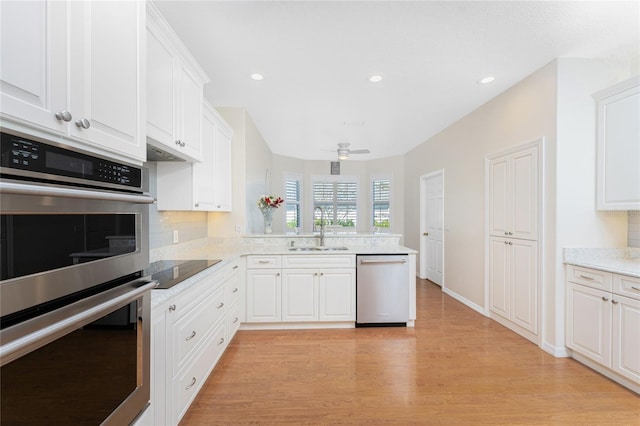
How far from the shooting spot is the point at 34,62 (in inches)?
31.0

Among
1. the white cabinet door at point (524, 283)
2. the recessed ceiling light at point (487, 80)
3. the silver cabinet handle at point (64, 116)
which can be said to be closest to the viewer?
the silver cabinet handle at point (64, 116)

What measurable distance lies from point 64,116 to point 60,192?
0.92ft

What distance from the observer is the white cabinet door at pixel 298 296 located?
3.19m

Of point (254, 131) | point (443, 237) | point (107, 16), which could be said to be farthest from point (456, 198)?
point (107, 16)

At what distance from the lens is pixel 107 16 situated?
109 centimetres

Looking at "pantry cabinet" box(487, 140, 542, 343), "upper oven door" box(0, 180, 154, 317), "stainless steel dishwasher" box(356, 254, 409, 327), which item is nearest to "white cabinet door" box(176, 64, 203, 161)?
"upper oven door" box(0, 180, 154, 317)

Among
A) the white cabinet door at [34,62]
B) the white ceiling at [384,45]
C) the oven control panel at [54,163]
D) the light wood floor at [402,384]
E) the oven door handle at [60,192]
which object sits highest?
the white ceiling at [384,45]

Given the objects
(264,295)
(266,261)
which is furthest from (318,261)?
(264,295)

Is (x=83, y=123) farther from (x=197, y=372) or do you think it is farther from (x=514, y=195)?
(x=514, y=195)

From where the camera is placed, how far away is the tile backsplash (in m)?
2.51

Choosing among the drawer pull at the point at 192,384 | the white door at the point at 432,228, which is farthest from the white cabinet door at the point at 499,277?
the drawer pull at the point at 192,384

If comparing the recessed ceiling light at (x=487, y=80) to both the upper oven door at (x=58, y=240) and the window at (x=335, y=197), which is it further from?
the window at (x=335, y=197)

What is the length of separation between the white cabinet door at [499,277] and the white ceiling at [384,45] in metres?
1.85

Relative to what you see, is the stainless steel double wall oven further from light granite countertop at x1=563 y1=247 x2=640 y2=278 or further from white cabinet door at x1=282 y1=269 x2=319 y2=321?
light granite countertop at x1=563 y1=247 x2=640 y2=278
